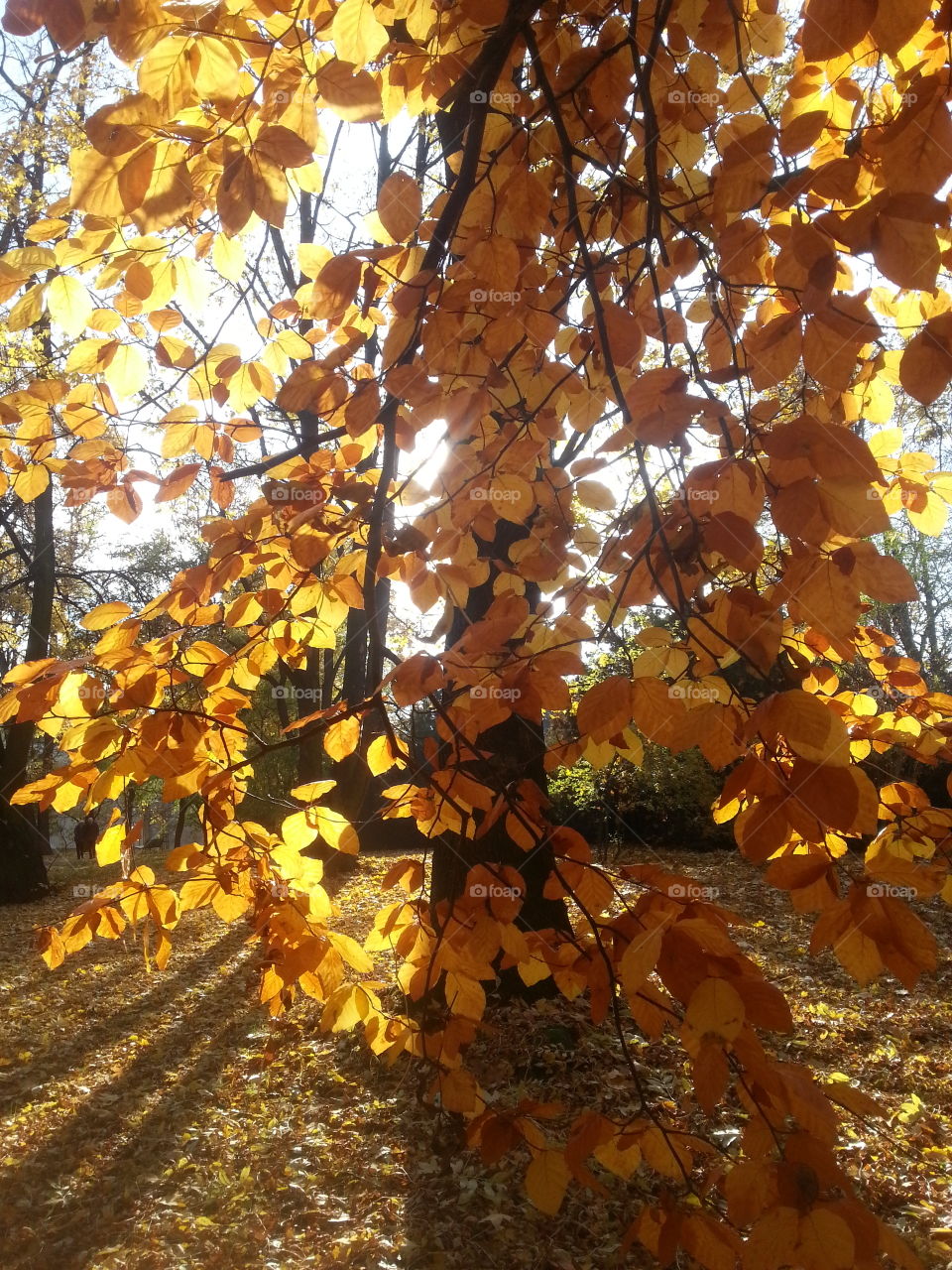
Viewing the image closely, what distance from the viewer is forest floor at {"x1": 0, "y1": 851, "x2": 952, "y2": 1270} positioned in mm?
2652

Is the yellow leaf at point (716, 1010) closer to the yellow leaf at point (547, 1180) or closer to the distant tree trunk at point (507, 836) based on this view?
the yellow leaf at point (547, 1180)

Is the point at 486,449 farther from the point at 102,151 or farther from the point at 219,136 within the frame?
the point at 102,151

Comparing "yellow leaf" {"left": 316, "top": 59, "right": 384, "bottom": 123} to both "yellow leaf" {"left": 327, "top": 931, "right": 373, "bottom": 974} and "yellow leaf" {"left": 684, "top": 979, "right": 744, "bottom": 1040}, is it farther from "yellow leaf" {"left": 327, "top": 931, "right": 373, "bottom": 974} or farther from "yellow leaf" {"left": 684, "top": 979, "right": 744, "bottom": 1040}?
"yellow leaf" {"left": 327, "top": 931, "right": 373, "bottom": 974}

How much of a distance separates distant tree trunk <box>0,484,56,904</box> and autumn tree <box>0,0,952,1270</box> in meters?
8.79

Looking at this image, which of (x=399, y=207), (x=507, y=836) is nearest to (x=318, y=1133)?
(x=507, y=836)

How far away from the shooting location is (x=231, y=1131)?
3.39 meters

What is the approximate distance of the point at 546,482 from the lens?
6.30ft

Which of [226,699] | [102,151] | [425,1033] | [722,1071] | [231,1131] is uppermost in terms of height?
[102,151]

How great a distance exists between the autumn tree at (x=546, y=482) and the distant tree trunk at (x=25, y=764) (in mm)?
8790

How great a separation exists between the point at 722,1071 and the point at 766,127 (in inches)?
44.0

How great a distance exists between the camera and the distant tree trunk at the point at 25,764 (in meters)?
9.52

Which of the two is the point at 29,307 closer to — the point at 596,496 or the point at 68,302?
the point at 68,302

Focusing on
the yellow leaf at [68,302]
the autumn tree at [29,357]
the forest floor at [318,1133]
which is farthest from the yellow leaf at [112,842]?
the autumn tree at [29,357]

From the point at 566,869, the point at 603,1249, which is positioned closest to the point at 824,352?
the point at 566,869
